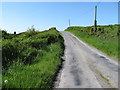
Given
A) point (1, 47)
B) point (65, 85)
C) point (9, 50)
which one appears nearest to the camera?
point (65, 85)

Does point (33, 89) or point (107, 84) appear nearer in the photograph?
point (33, 89)

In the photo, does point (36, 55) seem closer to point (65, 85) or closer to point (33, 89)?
point (65, 85)

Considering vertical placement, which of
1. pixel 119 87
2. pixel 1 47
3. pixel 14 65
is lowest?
pixel 119 87

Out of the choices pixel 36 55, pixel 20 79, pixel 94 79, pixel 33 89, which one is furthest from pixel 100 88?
pixel 36 55

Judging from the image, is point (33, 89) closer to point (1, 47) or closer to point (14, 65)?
point (14, 65)

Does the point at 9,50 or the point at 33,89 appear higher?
the point at 9,50

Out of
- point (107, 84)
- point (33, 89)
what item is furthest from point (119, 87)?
point (33, 89)

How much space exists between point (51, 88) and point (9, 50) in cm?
475

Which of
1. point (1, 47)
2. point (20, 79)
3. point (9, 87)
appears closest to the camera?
point (9, 87)

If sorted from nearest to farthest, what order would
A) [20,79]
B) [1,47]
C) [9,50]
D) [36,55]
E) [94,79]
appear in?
[20,79] → [94,79] → [1,47] → [9,50] → [36,55]

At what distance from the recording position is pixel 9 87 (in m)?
6.56

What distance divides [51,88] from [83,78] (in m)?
2.28

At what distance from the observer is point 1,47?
1022 cm

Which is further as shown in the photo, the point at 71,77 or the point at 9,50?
→ the point at 9,50
